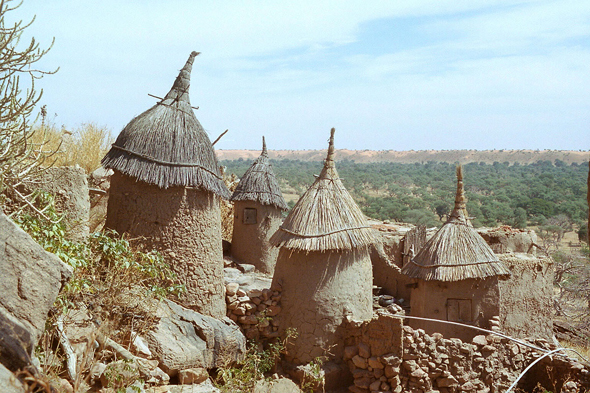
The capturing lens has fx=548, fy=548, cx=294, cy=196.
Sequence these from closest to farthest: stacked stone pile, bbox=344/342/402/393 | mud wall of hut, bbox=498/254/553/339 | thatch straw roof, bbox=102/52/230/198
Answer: thatch straw roof, bbox=102/52/230/198 < stacked stone pile, bbox=344/342/402/393 < mud wall of hut, bbox=498/254/553/339

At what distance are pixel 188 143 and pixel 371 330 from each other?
12.2ft

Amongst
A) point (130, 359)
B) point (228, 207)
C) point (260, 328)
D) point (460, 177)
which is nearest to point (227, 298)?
point (260, 328)

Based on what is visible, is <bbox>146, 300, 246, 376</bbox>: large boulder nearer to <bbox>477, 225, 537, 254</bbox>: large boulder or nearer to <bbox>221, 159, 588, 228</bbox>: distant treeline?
<bbox>477, 225, 537, 254</bbox>: large boulder

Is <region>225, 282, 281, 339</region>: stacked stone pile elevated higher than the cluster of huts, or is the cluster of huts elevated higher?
the cluster of huts

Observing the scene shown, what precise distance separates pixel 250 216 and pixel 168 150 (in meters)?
4.70

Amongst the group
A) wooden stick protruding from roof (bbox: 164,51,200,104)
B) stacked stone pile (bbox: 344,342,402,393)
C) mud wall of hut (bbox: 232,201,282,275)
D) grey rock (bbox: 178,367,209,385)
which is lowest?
stacked stone pile (bbox: 344,342,402,393)

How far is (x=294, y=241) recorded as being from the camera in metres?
8.20

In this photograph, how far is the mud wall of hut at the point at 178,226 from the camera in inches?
286

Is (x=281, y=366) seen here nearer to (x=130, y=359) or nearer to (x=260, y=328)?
(x=260, y=328)

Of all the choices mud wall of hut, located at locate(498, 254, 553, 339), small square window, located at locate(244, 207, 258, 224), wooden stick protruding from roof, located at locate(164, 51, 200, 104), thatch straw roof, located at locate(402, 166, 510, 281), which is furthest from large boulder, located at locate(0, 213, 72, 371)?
mud wall of hut, located at locate(498, 254, 553, 339)

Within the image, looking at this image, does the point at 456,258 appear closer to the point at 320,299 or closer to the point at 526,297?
the point at 320,299

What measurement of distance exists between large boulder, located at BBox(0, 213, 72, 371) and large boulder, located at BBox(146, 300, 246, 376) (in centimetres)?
211

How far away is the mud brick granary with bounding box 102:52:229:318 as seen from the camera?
727 centimetres

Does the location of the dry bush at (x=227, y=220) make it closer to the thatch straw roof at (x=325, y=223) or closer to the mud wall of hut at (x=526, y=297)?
the thatch straw roof at (x=325, y=223)
